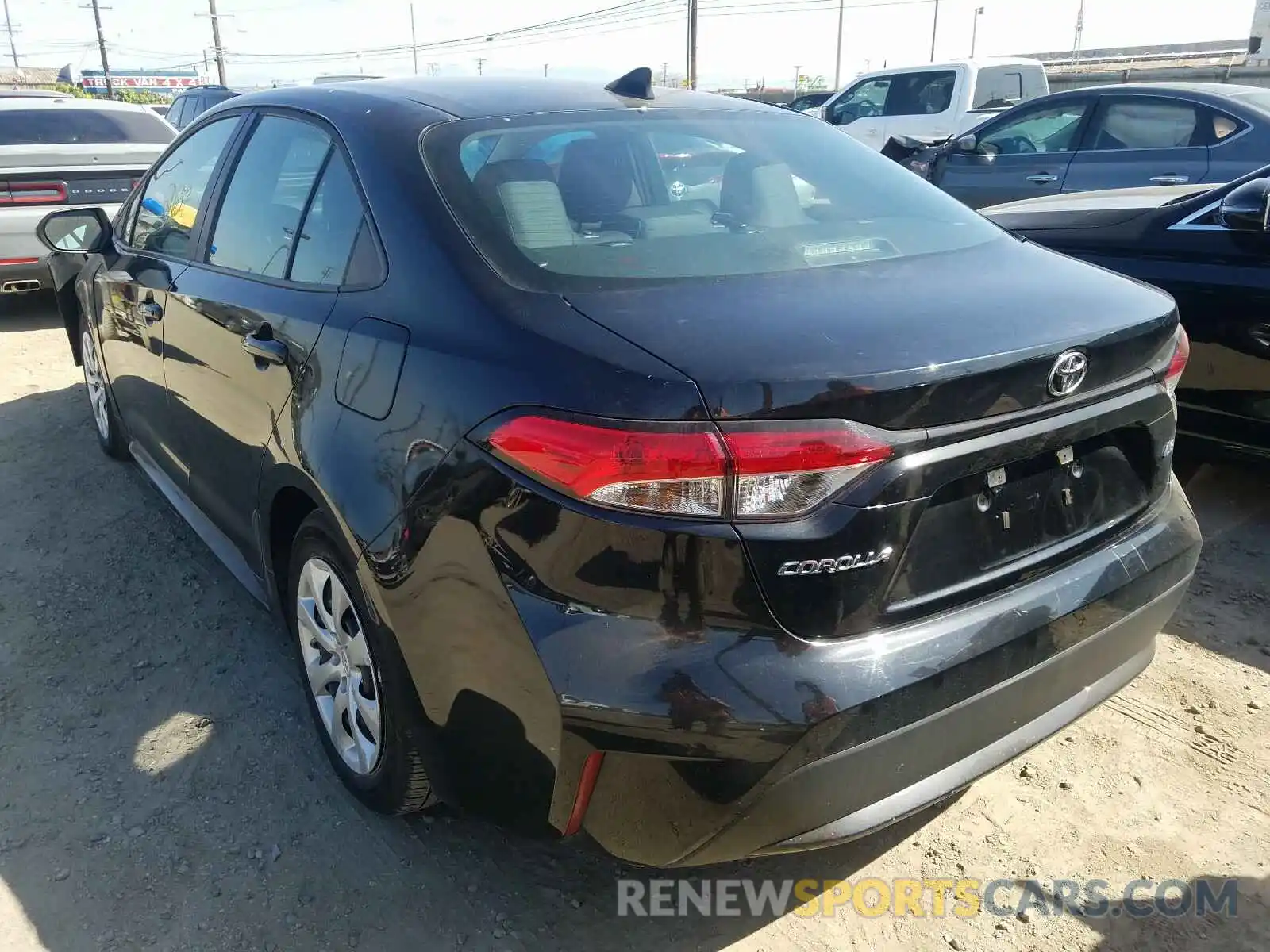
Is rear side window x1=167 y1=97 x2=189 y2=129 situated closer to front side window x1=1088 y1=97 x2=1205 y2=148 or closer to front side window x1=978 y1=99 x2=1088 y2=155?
front side window x1=978 y1=99 x2=1088 y2=155

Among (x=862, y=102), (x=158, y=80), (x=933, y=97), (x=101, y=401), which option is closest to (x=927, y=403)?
(x=101, y=401)

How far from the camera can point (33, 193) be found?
275 inches

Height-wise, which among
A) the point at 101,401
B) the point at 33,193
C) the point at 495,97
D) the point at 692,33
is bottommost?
the point at 101,401

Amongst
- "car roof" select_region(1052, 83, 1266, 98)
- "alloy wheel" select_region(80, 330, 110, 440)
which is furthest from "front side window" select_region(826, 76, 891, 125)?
"alloy wheel" select_region(80, 330, 110, 440)

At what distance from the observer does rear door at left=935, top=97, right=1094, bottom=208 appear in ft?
25.2

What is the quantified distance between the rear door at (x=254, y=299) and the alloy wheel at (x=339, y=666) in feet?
1.16

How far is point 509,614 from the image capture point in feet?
5.79

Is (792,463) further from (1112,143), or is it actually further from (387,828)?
(1112,143)

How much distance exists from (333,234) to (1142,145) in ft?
22.1

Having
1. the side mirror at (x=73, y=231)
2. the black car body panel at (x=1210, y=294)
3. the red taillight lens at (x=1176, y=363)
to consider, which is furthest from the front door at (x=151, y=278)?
the black car body panel at (x=1210, y=294)

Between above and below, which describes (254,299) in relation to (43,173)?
above

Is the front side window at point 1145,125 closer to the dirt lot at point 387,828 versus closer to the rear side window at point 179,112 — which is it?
the dirt lot at point 387,828

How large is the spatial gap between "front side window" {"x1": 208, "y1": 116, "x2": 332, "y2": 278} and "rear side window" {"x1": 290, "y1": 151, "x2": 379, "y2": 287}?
72mm

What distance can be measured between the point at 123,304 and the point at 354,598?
2.17 m
